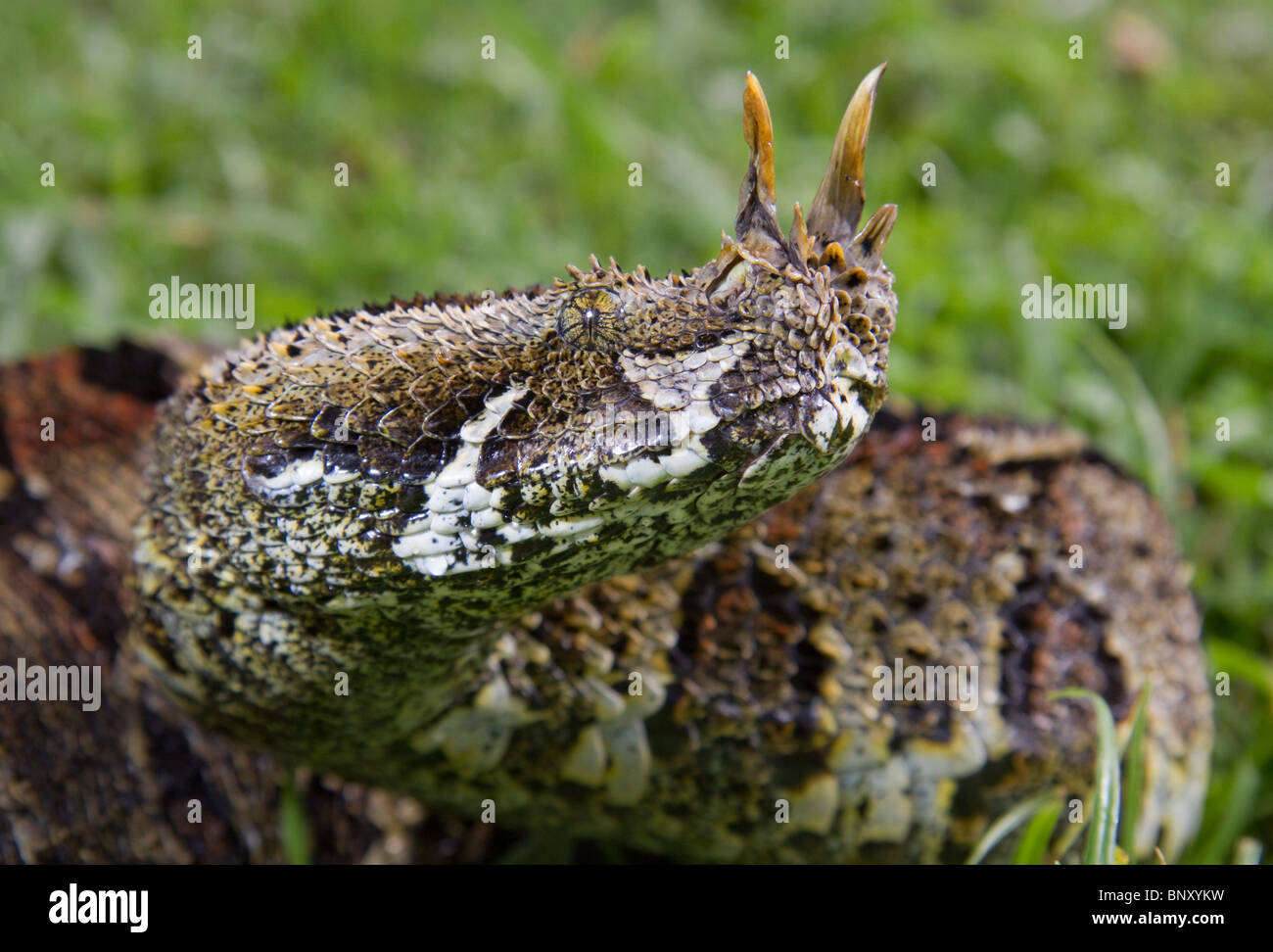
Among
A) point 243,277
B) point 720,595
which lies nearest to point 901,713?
point 720,595

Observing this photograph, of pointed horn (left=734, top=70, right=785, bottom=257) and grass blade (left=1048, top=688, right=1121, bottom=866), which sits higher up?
pointed horn (left=734, top=70, right=785, bottom=257)

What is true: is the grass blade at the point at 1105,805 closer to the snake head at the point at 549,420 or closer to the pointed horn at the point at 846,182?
the snake head at the point at 549,420

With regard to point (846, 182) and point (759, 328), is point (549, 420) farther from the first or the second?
point (846, 182)

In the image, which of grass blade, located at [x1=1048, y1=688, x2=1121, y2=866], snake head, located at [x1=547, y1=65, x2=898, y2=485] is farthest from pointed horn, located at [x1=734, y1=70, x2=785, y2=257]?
grass blade, located at [x1=1048, y1=688, x2=1121, y2=866]

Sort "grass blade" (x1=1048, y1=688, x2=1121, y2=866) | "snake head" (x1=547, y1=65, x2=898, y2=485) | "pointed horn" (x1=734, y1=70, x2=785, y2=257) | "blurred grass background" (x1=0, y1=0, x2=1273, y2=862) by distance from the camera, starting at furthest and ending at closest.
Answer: "blurred grass background" (x1=0, y1=0, x2=1273, y2=862) → "grass blade" (x1=1048, y1=688, x2=1121, y2=866) → "pointed horn" (x1=734, y1=70, x2=785, y2=257) → "snake head" (x1=547, y1=65, x2=898, y2=485)

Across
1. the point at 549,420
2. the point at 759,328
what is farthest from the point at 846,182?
the point at 549,420

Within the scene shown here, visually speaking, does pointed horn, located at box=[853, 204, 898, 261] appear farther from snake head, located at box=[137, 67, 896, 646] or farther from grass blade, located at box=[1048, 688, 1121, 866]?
grass blade, located at box=[1048, 688, 1121, 866]
